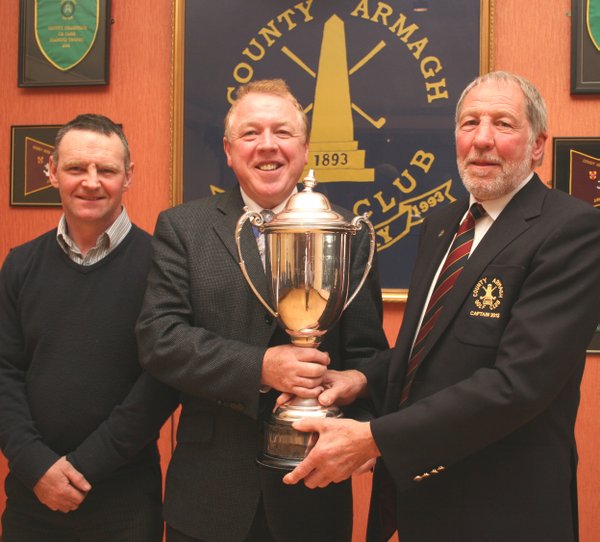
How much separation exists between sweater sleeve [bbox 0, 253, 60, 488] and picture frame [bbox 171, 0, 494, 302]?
1.06m

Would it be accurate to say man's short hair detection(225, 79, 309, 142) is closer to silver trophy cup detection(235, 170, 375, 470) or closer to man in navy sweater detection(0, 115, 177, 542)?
silver trophy cup detection(235, 170, 375, 470)

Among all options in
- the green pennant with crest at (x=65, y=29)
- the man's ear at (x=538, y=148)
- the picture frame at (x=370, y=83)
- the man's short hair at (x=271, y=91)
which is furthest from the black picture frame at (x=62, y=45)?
the man's ear at (x=538, y=148)

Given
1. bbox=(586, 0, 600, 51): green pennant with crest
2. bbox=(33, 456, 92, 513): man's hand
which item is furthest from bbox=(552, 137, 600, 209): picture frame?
bbox=(33, 456, 92, 513): man's hand

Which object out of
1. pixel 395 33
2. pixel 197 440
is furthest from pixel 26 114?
pixel 197 440

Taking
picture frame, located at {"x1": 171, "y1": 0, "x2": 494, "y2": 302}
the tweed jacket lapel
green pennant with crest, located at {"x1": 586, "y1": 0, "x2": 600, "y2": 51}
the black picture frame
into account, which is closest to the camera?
the tweed jacket lapel

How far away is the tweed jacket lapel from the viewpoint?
169cm

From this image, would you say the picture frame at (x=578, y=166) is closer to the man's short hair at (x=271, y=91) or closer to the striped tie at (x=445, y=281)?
the striped tie at (x=445, y=281)

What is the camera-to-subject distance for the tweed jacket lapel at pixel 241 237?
169 centimetres

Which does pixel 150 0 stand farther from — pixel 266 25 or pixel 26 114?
pixel 26 114

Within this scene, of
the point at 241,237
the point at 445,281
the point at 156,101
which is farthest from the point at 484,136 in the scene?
the point at 156,101

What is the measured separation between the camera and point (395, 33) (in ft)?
9.07

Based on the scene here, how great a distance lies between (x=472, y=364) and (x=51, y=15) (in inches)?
95.1

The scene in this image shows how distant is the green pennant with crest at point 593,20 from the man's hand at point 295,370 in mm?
1815

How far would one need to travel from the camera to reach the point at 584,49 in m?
2.64
